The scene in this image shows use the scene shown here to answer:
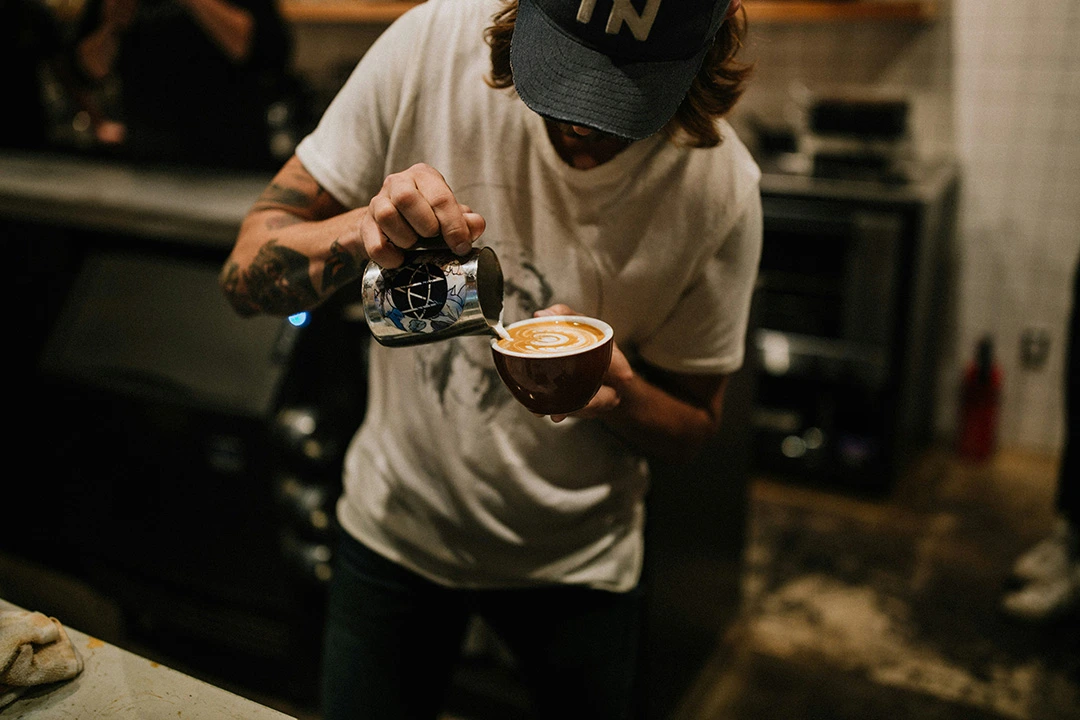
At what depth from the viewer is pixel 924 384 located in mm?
3307

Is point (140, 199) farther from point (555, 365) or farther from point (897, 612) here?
point (897, 612)

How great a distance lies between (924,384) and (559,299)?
266 centimetres

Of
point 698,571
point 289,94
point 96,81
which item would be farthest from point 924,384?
point 96,81

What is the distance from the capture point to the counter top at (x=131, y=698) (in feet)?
2.64

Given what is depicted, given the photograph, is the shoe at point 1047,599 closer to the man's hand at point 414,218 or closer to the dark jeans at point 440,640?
the dark jeans at point 440,640

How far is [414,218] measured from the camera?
0.77 m

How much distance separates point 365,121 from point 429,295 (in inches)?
12.8

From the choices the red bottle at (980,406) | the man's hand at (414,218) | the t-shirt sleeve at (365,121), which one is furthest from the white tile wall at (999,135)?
the man's hand at (414,218)

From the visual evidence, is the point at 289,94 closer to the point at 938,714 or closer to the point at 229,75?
the point at 229,75

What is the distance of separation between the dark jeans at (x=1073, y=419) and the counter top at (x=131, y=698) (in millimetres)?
2133

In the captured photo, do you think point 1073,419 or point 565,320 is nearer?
point 565,320

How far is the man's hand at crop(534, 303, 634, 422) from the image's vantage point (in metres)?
0.93

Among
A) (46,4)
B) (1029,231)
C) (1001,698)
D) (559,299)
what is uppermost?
(46,4)

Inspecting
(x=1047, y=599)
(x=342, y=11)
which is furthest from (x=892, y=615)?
(x=342, y=11)
